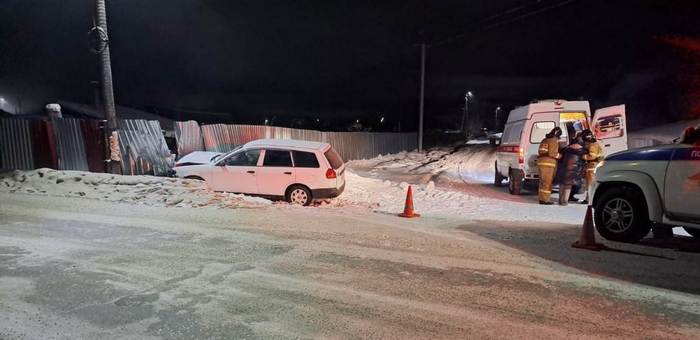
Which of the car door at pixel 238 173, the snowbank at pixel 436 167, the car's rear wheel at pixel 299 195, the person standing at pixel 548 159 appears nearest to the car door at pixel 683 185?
the person standing at pixel 548 159

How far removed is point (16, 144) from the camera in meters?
12.2

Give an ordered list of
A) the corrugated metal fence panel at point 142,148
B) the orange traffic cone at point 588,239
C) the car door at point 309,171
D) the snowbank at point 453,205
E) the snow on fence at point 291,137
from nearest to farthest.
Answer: the orange traffic cone at point 588,239 → the snowbank at point 453,205 → the car door at point 309,171 → the corrugated metal fence panel at point 142,148 → the snow on fence at point 291,137

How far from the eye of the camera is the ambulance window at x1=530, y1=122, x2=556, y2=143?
1209 centimetres

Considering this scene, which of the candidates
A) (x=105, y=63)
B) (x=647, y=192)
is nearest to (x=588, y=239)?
(x=647, y=192)

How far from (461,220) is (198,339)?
598 cm

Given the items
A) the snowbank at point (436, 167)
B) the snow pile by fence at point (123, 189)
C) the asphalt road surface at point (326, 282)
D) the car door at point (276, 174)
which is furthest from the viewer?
the snowbank at point (436, 167)

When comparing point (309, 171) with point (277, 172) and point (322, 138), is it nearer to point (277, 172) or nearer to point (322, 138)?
point (277, 172)

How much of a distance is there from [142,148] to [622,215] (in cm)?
1252

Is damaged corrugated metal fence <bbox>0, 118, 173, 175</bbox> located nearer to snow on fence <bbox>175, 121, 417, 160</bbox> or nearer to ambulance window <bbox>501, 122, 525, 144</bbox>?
snow on fence <bbox>175, 121, 417, 160</bbox>

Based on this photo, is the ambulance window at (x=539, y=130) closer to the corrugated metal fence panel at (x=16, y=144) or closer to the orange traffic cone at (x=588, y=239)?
the orange traffic cone at (x=588, y=239)

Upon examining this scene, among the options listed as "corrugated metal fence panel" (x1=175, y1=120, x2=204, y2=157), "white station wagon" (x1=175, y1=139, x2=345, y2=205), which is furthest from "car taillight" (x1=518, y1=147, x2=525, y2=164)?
"corrugated metal fence panel" (x1=175, y1=120, x2=204, y2=157)

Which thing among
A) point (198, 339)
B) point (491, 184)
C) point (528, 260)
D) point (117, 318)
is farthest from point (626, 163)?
point (491, 184)

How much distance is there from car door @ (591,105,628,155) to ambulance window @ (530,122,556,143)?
1130 mm

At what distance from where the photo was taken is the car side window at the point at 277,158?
10.9 metres
